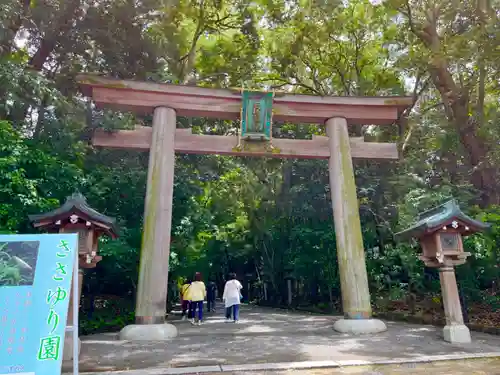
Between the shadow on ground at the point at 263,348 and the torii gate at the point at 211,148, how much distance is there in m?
0.63

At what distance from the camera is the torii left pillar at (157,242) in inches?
310

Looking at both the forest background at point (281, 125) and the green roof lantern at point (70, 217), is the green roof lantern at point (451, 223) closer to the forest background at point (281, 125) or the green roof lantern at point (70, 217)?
the forest background at point (281, 125)

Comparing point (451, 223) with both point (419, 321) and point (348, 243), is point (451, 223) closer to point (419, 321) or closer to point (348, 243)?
point (348, 243)

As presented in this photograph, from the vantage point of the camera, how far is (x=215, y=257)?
96.1 feet

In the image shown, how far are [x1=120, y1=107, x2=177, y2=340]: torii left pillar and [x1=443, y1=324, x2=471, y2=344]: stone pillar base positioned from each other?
5698mm

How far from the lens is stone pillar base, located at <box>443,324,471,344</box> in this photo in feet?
24.1

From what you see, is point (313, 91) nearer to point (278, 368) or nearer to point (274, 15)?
point (274, 15)

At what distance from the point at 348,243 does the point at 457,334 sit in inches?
114

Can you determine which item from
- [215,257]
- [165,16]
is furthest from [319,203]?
[215,257]

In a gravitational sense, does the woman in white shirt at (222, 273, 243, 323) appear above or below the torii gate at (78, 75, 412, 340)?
below

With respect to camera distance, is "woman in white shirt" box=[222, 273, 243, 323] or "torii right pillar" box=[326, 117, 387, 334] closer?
"torii right pillar" box=[326, 117, 387, 334]

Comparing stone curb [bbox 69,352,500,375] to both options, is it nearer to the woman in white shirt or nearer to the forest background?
the forest background

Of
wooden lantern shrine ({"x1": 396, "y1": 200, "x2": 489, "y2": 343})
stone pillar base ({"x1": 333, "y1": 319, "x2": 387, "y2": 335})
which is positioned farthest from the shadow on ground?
wooden lantern shrine ({"x1": 396, "y1": 200, "x2": 489, "y2": 343})

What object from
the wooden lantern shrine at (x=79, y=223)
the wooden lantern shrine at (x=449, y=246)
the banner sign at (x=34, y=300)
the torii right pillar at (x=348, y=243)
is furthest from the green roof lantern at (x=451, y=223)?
the banner sign at (x=34, y=300)
